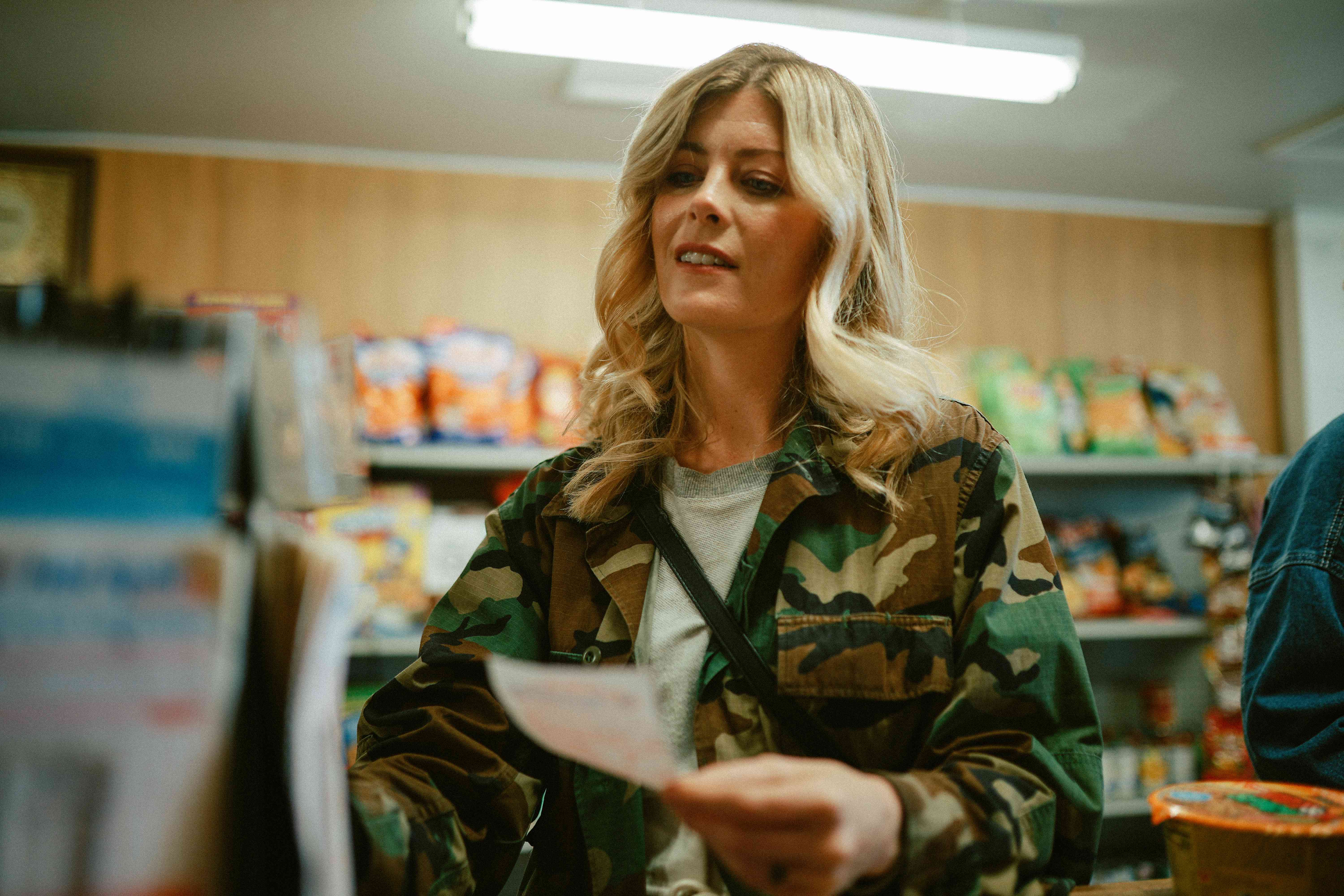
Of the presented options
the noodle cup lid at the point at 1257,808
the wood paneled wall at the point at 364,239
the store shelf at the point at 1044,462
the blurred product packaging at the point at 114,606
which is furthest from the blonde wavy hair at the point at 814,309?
the wood paneled wall at the point at 364,239

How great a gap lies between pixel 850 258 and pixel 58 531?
3.15 ft

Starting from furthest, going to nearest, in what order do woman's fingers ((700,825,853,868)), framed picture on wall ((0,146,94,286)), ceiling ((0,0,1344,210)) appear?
framed picture on wall ((0,146,94,286)) < ceiling ((0,0,1344,210)) < woman's fingers ((700,825,853,868))

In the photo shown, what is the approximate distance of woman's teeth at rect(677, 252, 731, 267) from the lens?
109cm

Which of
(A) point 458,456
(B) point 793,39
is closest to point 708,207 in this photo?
(B) point 793,39

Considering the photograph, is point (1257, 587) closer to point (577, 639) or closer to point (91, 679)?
point (577, 639)

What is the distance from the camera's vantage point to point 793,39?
217cm

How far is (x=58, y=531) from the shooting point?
1.38ft

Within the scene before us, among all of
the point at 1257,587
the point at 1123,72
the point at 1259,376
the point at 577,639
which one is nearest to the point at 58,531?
the point at 577,639

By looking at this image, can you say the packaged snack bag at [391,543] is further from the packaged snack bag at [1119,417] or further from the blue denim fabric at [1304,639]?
the packaged snack bag at [1119,417]

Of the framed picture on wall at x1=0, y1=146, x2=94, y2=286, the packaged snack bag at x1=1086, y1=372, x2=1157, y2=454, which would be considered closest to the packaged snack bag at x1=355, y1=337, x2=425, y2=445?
the framed picture on wall at x1=0, y1=146, x2=94, y2=286

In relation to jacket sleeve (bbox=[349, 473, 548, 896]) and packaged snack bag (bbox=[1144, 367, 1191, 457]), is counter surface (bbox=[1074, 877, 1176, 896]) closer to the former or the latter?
jacket sleeve (bbox=[349, 473, 548, 896])

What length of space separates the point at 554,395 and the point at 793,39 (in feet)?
4.12

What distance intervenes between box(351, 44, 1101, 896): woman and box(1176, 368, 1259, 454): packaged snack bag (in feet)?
8.17

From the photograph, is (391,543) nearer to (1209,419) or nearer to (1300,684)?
(1300,684)
